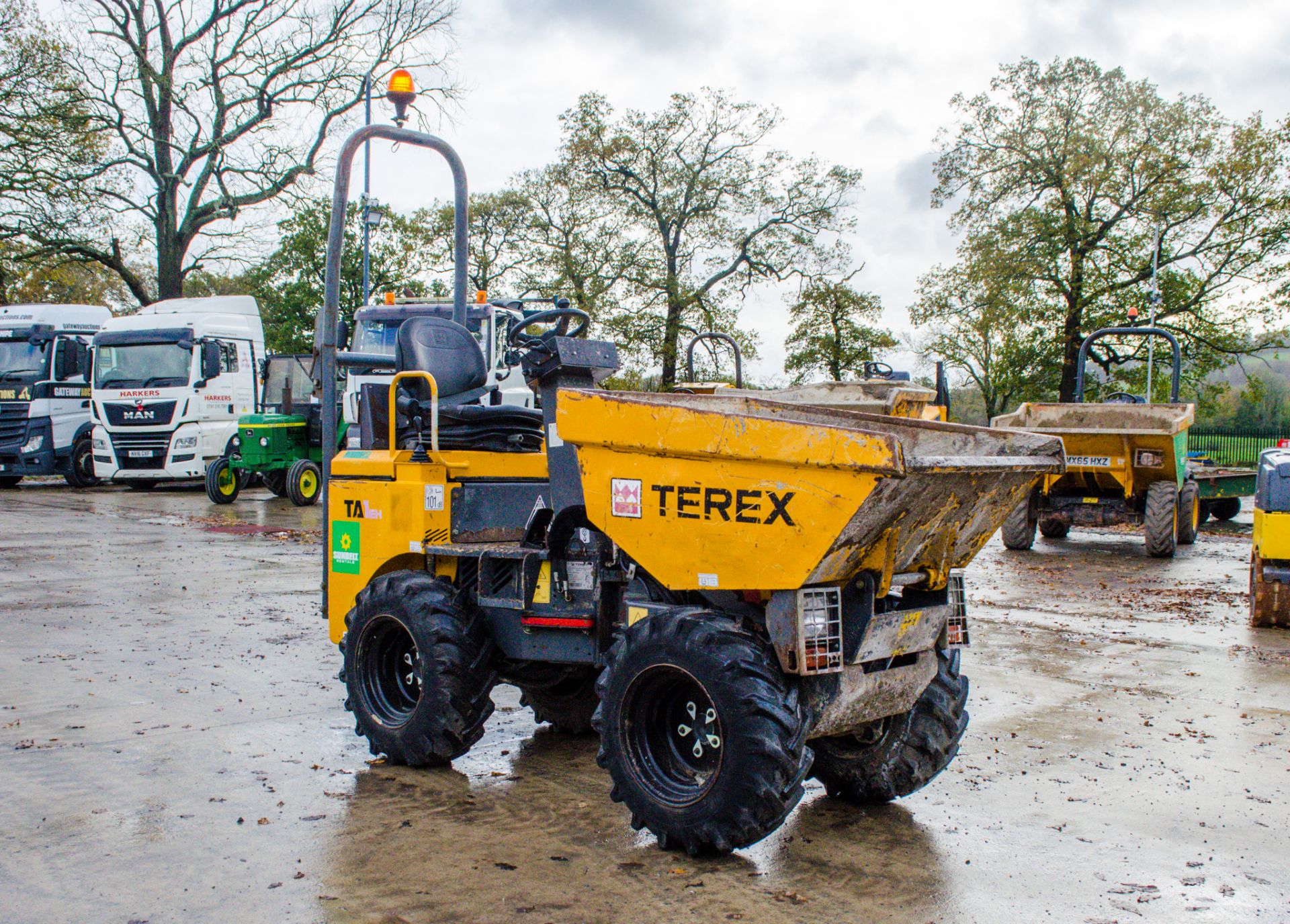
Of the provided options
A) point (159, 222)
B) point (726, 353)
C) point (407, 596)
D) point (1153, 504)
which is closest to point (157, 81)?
point (159, 222)

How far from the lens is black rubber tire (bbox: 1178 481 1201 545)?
14.2 m

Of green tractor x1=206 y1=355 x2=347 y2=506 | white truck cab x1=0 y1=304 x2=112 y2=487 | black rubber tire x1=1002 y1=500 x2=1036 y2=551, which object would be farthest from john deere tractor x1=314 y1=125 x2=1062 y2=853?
white truck cab x1=0 y1=304 x2=112 y2=487

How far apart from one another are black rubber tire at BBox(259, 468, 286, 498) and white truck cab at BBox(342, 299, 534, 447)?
231 cm

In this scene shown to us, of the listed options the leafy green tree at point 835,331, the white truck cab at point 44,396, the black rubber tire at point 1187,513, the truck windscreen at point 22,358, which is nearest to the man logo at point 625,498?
the black rubber tire at point 1187,513

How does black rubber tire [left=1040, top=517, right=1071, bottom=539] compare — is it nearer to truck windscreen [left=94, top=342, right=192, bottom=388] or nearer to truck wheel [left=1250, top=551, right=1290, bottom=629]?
truck wheel [left=1250, top=551, right=1290, bottom=629]

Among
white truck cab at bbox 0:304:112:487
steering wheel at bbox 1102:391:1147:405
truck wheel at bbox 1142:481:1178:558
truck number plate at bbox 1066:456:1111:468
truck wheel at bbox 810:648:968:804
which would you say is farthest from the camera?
white truck cab at bbox 0:304:112:487

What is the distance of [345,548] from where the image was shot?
5617 millimetres

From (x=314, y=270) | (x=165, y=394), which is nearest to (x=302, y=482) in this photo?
(x=165, y=394)

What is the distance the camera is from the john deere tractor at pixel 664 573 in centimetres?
371

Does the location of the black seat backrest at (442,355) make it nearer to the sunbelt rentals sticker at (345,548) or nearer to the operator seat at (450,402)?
A: the operator seat at (450,402)

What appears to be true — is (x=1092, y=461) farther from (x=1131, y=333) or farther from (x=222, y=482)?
(x=222, y=482)

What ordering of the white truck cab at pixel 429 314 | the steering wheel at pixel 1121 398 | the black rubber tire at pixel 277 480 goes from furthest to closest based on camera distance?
the black rubber tire at pixel 277 480, the white truck cab at pixel 429 314, the steering wheel at pixel 1121 398

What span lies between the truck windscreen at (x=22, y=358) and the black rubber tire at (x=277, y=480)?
5.91m

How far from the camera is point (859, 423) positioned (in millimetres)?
4586
